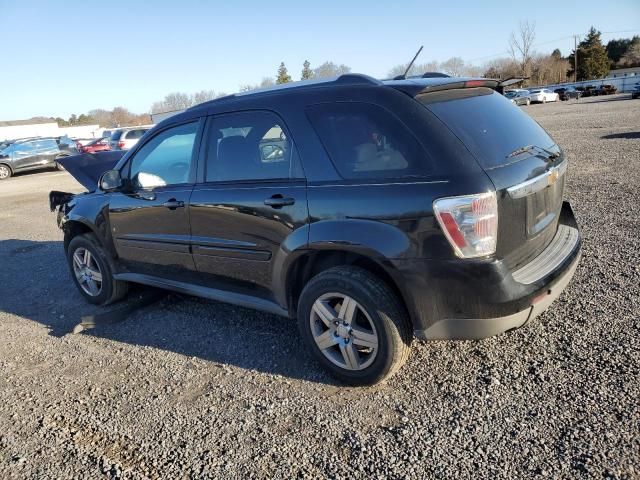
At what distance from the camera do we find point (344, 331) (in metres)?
3.08

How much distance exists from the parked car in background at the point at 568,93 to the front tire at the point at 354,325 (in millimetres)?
56451

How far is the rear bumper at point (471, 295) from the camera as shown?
2.61 metres

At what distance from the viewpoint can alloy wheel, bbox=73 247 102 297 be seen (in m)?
4.94

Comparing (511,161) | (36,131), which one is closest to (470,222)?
(511,161)

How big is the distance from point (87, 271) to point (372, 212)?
349 cm

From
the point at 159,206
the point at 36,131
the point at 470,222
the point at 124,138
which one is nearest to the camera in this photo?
the point at 470,222

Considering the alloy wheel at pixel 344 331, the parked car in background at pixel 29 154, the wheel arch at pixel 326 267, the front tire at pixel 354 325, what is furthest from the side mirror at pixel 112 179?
the parked car in background at pixel 29 154

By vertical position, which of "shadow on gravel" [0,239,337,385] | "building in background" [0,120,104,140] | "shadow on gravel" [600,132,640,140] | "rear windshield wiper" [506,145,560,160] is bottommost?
"shadow on gravel" [0,239,337,385]

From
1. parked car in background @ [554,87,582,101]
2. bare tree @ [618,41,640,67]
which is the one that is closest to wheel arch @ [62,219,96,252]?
parked car in background @ [554,87,582,101]

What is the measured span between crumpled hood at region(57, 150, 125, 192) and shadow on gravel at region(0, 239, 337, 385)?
1.23 metres

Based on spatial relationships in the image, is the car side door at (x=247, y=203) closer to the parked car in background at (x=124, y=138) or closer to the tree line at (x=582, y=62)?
the parked car in background at (x=124, y=138)

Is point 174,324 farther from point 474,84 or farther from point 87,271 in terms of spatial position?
point 474,84

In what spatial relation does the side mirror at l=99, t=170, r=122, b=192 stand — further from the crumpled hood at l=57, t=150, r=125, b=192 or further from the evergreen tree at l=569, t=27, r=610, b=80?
the evergreen tree at l=569, t=27, r=610, b=80

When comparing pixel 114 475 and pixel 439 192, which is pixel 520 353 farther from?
pixel 114 475
